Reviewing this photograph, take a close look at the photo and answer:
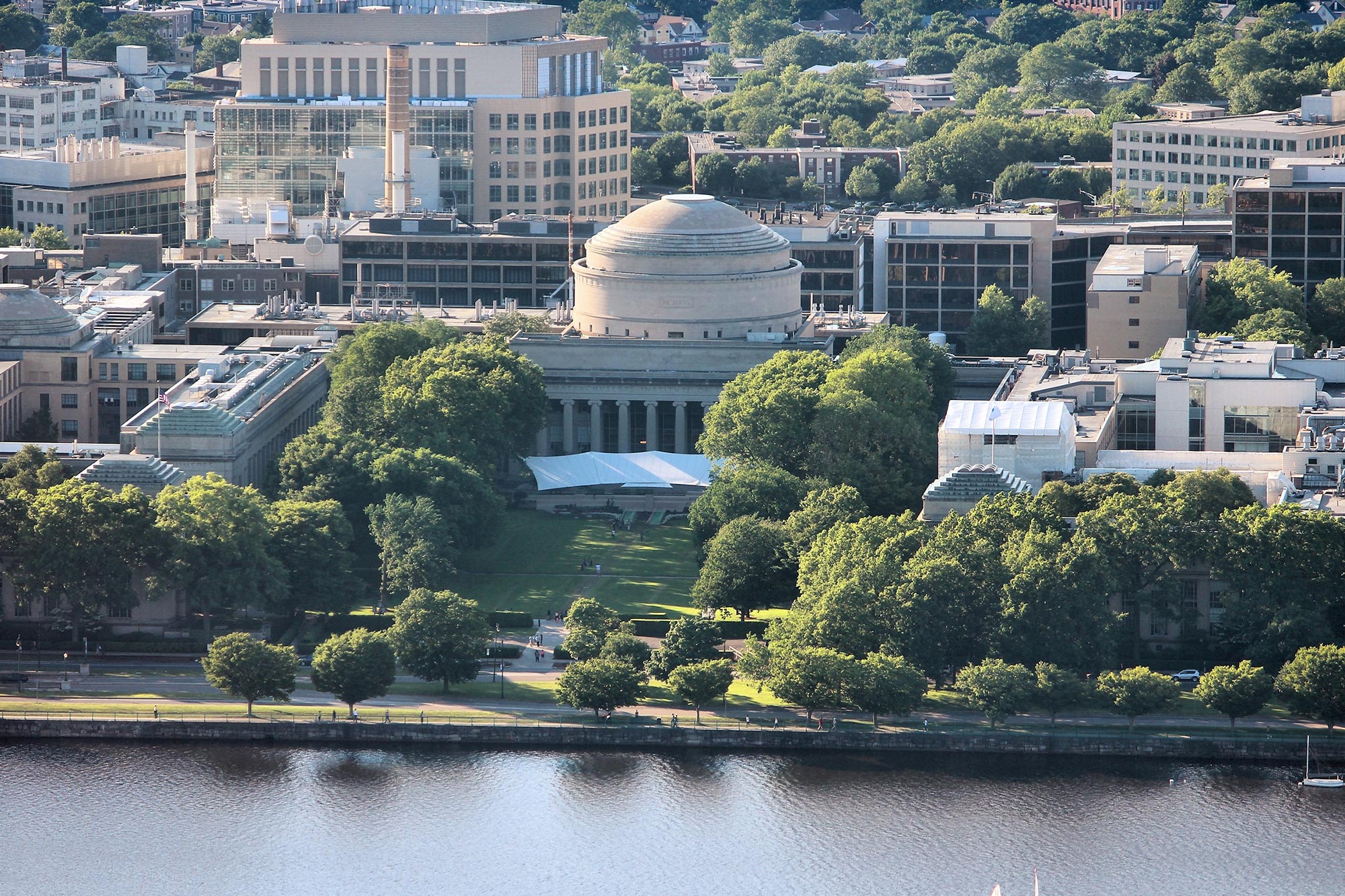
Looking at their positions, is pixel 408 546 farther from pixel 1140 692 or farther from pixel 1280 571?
pixel 1280 571

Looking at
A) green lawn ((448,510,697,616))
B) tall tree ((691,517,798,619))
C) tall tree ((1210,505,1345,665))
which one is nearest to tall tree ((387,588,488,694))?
green lawn ((448,510,697,616))

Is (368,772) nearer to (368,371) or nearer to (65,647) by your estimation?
(65,647)

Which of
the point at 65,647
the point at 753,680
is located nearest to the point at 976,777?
the point at 753,680

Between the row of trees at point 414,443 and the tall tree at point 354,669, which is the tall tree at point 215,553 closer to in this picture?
the row of trees at point 414,443

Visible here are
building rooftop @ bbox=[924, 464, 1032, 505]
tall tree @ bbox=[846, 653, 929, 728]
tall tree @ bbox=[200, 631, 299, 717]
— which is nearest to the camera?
tall tree @ bbox=[846, 653, 929, 728]

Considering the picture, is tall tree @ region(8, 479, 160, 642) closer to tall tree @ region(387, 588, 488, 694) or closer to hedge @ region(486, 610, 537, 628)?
tall tree @ region(387, 588, 488, 694)

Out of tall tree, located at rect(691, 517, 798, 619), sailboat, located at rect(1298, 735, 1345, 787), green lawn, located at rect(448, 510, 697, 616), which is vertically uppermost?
tall tree, located at rect(691, 517, 798, 619)
